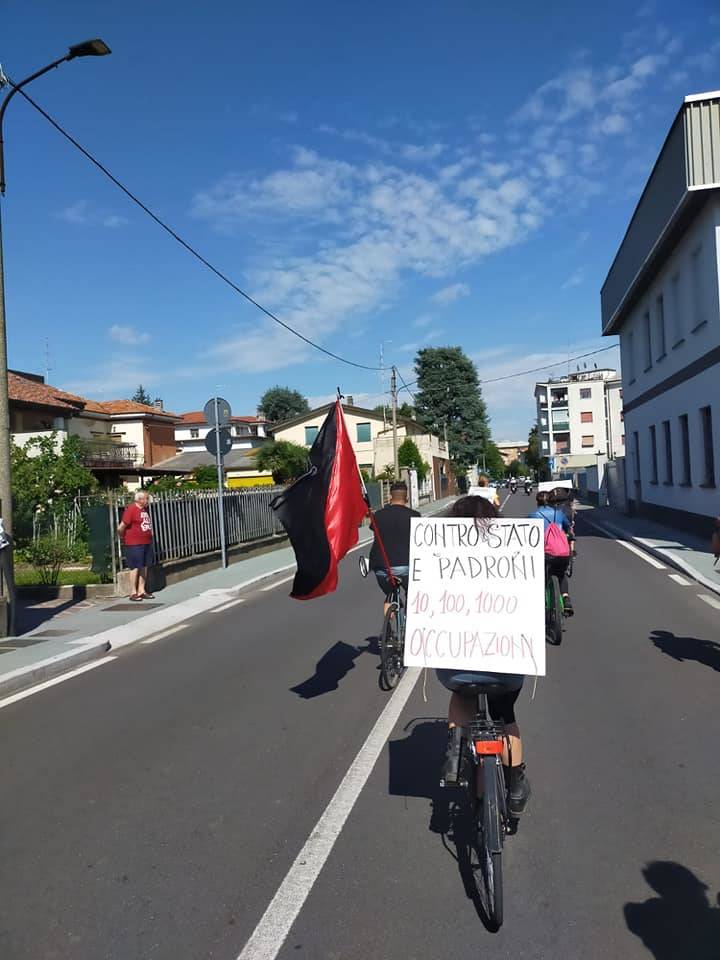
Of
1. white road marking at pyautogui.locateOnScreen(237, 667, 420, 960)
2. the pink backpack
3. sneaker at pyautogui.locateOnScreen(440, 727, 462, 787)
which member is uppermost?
the pink backpack

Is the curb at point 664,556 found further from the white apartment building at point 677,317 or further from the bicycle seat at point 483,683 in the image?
the bicycle seat at point 483,683

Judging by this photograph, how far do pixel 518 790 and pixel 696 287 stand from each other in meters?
19.1

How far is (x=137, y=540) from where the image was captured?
43.0 feet

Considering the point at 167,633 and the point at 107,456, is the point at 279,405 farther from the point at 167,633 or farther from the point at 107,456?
the point at 167,633

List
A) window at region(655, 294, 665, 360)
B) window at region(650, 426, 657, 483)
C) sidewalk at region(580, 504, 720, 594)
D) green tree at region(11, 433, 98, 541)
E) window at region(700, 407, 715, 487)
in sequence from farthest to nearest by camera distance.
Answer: window at region(650, 426, 657, 483) → window at region(655, 294, 665, 360) → window at region(700, 407, 715, 487) → green tree at region(11, 433, 98, 541) → sidewalk at region(580, 504, 720, 594)

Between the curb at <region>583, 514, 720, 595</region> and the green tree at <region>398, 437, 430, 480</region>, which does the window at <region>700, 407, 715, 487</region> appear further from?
the green tree at <region>398, 437, 430, 480</region>

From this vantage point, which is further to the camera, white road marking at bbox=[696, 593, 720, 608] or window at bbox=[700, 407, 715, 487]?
window at bbox=[700, 407, 715, 487]

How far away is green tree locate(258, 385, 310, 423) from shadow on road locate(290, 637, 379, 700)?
96617 millimetres

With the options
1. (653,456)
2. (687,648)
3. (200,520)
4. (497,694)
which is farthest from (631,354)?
(497,694)

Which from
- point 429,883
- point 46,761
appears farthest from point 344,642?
point 429,883

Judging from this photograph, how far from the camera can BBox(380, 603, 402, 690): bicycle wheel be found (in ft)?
22.8

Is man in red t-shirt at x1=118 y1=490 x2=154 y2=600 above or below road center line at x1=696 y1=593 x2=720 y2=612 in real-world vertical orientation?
above

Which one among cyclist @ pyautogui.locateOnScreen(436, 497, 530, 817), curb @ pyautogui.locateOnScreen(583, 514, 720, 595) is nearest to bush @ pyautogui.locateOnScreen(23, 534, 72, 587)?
curb @ pyautogui.locateOnScreen(583, 514, 720, 595)

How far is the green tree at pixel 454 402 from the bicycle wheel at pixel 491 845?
79100 mm
